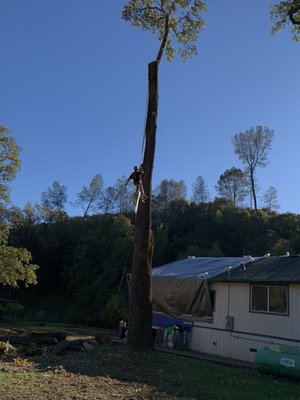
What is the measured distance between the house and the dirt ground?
4.74 metres

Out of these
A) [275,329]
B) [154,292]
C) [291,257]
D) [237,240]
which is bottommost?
[275,329]

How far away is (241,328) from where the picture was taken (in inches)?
589

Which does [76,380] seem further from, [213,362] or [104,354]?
[213,362]

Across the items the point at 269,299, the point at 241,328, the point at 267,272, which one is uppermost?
the point at 267,272

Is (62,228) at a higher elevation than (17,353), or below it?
higher

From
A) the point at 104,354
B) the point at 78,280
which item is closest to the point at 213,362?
the point at 104,354

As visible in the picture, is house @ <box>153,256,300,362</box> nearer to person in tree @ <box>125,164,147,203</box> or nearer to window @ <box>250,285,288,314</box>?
window @ <box>250,285,288,314</box>

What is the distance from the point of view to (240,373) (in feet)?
36.6

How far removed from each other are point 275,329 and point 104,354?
5.71 m

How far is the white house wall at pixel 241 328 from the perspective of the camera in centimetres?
1359

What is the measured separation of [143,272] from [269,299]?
4.63 m

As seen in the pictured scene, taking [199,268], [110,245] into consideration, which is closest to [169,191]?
[110,245]

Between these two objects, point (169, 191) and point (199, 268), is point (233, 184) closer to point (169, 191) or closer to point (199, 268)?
point (169, 191)

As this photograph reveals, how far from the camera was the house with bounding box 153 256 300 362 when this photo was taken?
1380 centimetres
